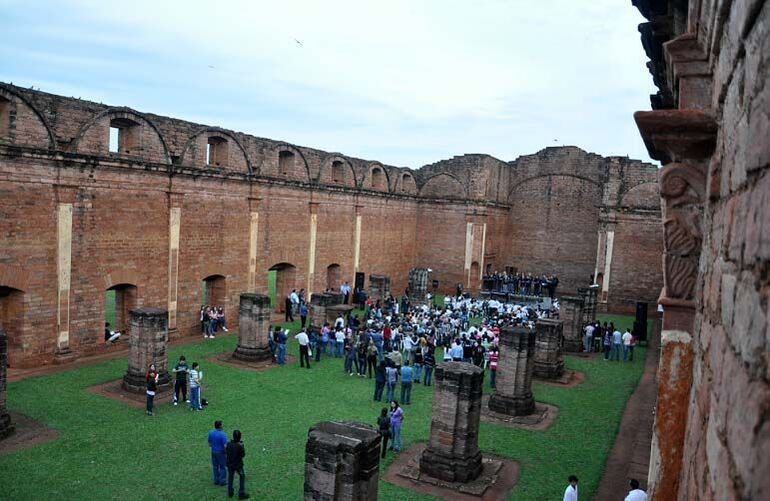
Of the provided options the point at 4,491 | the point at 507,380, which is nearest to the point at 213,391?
the point at 4,491

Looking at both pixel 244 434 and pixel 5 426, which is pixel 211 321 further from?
pixel 5 426

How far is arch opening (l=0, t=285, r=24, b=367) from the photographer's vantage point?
13.9 m

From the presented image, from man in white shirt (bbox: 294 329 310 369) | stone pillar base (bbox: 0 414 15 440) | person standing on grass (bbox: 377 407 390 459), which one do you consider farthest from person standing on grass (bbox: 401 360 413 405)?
stone pillar base (bbox: 0 414 15 440)

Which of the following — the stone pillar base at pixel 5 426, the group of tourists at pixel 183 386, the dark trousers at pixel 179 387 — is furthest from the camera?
the dark trousers at pixel 179 387

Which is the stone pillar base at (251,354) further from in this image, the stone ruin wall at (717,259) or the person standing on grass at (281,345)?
the stone ruin wall at (717,259)

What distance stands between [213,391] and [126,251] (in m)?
5.69

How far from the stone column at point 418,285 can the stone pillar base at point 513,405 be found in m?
13.5

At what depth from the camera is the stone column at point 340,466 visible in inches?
272

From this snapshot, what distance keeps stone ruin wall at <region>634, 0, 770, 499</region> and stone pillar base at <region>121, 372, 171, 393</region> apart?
11590 mm

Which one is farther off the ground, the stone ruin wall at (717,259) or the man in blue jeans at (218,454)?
the stone ruin wall at (717,259)

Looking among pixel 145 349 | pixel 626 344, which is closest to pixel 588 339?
pixel 626 344

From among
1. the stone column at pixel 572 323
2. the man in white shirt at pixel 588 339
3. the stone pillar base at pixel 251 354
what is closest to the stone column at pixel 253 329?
the stone pillar base at pixel 251 354

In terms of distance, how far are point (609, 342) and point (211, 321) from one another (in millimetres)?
13242

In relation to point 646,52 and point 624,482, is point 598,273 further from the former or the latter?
point 646,52
